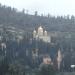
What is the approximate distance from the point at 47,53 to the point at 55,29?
1.92 meters

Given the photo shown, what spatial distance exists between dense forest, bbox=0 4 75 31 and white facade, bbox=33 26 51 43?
268 mm

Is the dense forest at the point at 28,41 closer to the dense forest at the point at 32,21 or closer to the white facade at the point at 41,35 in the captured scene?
the dense forest at the point at 32,21

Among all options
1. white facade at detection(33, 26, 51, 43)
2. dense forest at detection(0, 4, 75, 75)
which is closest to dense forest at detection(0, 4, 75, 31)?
dense forest at detection(0, 4, 75, 75)

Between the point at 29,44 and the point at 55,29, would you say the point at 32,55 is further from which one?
the point at 55,29

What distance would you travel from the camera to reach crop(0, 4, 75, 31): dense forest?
41.6ft

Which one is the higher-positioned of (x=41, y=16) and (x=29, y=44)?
(x=41, y=16)

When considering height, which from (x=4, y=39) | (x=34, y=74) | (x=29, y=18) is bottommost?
(x=34, y=74)

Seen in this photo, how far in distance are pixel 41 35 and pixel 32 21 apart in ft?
2.64

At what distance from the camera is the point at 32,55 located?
10383 millimetres

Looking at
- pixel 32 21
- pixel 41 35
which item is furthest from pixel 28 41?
pixel 32 21

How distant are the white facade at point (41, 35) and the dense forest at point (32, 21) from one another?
0.27 m

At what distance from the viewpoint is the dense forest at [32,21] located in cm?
1268

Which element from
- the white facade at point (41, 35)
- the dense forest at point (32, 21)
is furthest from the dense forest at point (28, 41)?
the white facade at point (41, 35)

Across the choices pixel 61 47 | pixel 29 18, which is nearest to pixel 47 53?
pixel 61 47
